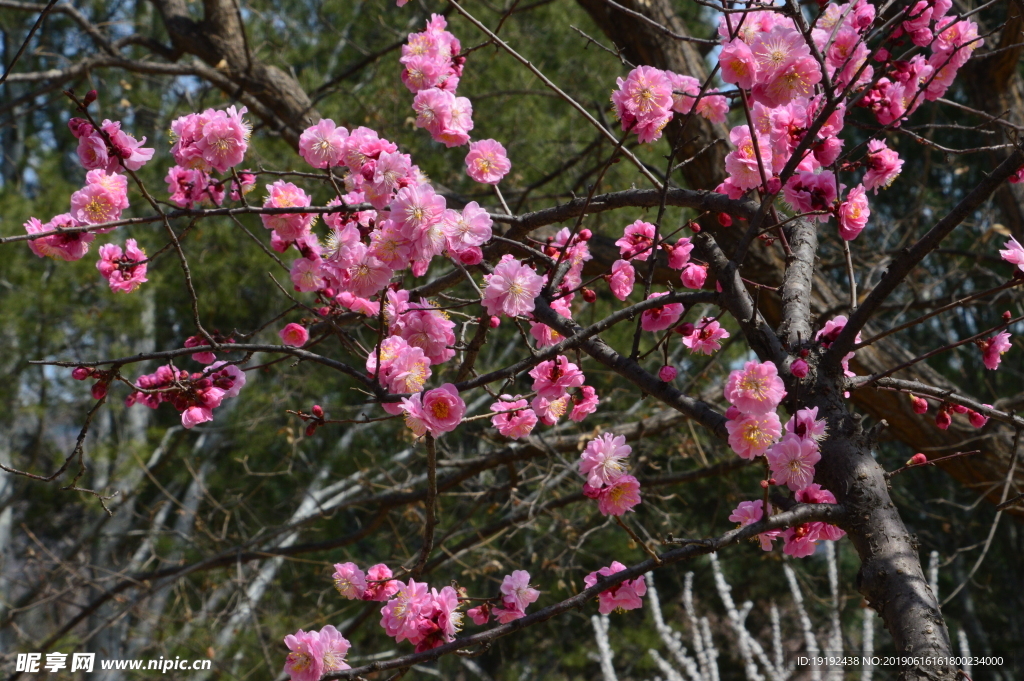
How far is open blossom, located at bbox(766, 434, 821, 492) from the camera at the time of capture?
1.20m

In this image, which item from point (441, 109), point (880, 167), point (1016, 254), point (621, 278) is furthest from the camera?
point (621, 278)

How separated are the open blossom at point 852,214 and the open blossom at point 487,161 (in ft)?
2.13

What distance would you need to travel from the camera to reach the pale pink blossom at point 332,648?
1413 mm

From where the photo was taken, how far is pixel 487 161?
Answer: 1.60 metres

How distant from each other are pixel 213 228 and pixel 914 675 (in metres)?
6.10

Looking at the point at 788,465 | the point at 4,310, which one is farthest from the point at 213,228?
the point at 788,465

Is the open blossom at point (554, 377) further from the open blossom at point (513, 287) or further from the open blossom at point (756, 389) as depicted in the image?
the open blossom at point (756, 389)

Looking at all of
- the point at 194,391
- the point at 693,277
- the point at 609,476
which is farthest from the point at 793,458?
the point at 194,391

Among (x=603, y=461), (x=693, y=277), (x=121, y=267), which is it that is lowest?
(x=603, y=461)

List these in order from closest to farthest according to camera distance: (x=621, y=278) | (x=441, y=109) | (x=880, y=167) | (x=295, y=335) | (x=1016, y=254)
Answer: (x=1016, y=254)
(x=880, y=167)
(x=441, y=109)
(x=621, y=278)
(x=295, y=335)

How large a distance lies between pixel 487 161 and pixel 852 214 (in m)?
0.72

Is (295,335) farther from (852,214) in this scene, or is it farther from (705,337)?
(852,214)

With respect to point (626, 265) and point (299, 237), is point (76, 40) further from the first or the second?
point (626, 265)

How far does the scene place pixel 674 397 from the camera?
4.48ft
